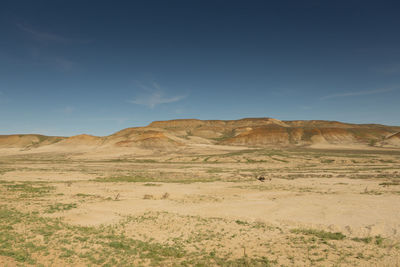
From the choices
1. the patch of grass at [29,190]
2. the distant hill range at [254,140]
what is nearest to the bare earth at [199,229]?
the patch of grass at [29,190]

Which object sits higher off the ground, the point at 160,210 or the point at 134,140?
the point at 134,140

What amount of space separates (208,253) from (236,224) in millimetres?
5362

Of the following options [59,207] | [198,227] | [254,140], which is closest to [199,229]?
[198,227]

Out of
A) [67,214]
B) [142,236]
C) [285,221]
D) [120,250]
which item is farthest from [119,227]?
[285,221]

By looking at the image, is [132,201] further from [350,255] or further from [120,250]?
[350,255]

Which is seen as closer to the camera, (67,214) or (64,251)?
(64,251)

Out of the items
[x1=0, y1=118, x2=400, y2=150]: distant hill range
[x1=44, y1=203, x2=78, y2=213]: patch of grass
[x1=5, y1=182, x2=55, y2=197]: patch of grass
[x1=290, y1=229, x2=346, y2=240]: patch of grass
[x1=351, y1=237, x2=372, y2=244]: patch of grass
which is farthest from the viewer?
[x1=0, y1=118, x2=400, y2=150]: distant hill range

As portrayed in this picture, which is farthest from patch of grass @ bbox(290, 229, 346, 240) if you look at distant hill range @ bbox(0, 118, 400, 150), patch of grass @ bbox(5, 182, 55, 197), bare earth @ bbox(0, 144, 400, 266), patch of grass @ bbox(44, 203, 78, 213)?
distant hill range @ bbox(0, 118, 400, 150)

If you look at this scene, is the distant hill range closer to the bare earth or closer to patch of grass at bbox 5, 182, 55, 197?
patch of grass at bbox 5, 182, 55, 197

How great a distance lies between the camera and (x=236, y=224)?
58.2 ft

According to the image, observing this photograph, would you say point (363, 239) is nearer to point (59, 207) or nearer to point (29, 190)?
point (59, 207)

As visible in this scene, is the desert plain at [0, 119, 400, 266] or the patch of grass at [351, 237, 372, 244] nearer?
the desert plain at [0, 119, 400, 266]

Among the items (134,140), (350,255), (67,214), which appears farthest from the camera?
(134,140)

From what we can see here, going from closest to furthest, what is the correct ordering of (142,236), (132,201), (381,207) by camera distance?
1. (142,236)
2. (381,207)
3. (132,201)
